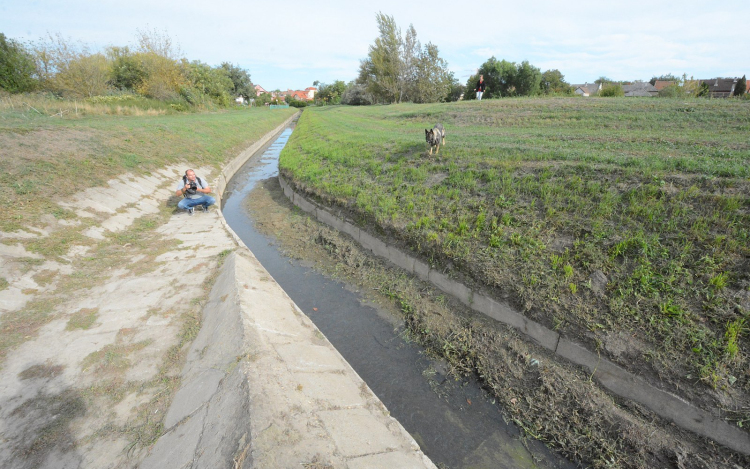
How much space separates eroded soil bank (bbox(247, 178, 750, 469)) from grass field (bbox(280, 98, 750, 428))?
448mm

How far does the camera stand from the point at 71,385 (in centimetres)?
332

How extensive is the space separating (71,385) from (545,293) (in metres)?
5.72

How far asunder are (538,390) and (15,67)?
116ft

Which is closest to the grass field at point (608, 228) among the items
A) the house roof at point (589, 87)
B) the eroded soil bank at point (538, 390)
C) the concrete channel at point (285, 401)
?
the concrete channel at point (285, 401)

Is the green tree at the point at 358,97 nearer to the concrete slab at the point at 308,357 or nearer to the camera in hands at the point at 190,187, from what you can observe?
the camera in hands at the point at 190,187

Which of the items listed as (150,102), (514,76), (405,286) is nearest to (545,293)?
(405,286)

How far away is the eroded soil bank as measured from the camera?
315cm

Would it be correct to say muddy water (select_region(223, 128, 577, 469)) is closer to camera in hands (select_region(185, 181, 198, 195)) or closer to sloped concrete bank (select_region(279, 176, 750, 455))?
sloped concrete bank (select_region(279, 176, 750, 455))

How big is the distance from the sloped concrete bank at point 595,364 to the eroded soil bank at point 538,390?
3.9 inches

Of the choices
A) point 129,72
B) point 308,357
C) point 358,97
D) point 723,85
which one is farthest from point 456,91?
point 308,357

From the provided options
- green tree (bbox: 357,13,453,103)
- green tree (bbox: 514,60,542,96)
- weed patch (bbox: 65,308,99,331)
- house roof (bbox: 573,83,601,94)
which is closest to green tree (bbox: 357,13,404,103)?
green tree (bbox: 357,13,453,103)

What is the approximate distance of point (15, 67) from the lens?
22.3 m

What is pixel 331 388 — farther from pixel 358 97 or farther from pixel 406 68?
pixel 358 97

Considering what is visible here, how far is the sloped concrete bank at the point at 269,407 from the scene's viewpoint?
2.57 m
